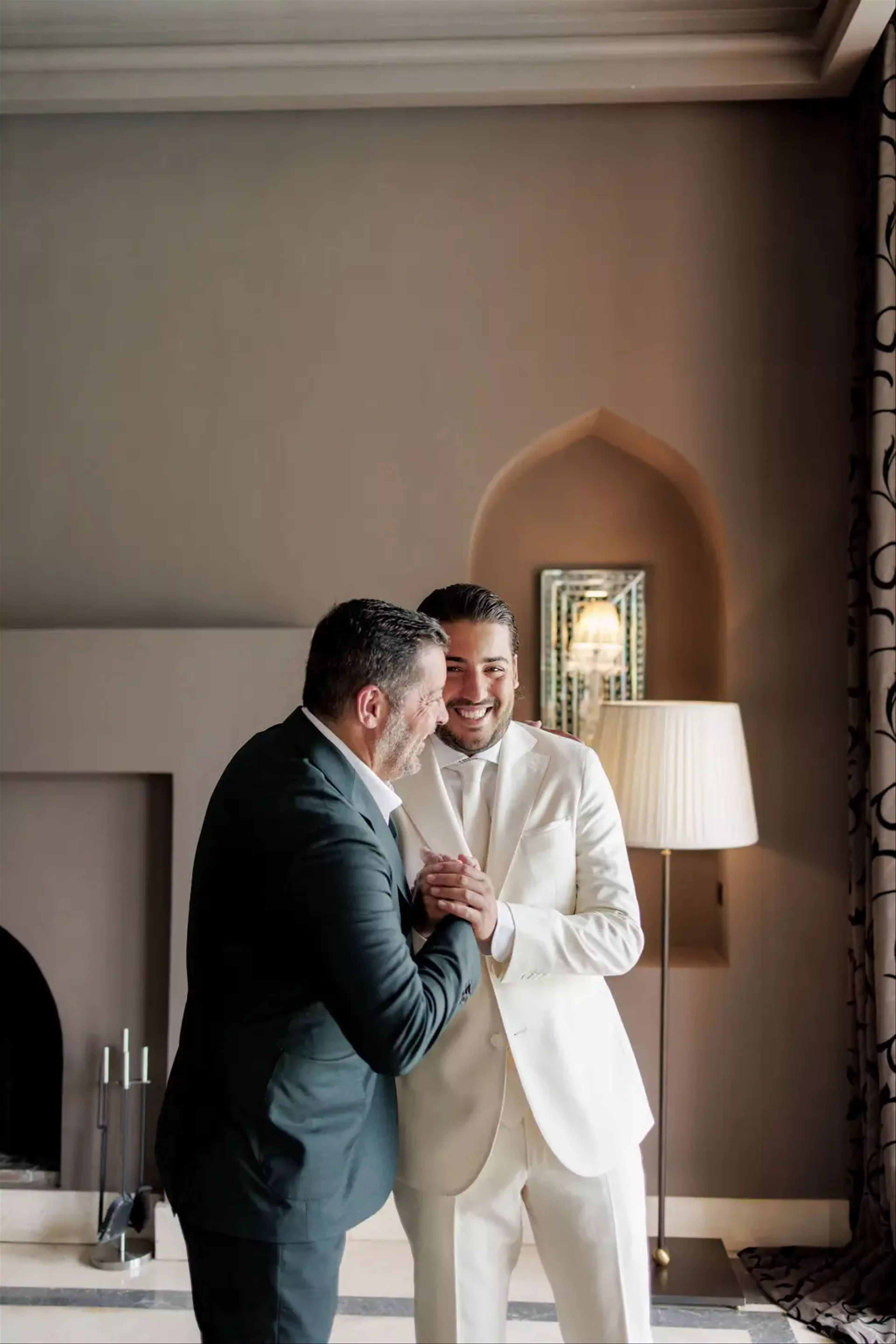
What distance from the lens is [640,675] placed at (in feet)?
11.6

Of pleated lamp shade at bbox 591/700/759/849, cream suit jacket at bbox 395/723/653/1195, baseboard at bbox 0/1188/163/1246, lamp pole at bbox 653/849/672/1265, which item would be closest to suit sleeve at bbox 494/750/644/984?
cream suit jacket at bbox 395/723/653/1195

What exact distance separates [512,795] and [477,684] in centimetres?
19

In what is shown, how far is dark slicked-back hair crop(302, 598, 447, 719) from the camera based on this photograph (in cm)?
154

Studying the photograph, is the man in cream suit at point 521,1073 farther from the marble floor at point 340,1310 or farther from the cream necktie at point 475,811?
the marble floor at point 340,1310

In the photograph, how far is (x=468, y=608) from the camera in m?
1.86

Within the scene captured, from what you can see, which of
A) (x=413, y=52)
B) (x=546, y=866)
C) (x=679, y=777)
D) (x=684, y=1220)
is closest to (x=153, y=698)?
(x=679, y=777)

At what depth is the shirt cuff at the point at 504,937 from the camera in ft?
5.54

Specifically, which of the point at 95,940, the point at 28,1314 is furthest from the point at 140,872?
the point at 28,1314

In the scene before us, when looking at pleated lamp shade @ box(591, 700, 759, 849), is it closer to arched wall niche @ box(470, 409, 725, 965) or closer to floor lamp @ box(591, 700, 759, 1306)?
floor lamp @ box(591, 700, 759, 1306)

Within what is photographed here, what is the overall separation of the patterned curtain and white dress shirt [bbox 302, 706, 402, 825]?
169 centimetres

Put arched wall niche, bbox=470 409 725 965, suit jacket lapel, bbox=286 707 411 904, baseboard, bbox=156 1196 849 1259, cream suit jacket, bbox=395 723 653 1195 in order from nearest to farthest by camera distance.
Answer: suit jacket lapel, bbox=286 707 411 904
cream suit jacket, bbox=395 723 653 1195
baseboard, bbox=156 1196 849 1259
arched wall niche, bbox=470 409 725 965

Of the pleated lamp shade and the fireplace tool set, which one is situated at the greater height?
the pleated lamp shade

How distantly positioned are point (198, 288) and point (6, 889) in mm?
1813

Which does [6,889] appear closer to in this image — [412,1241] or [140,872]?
[140,872]
